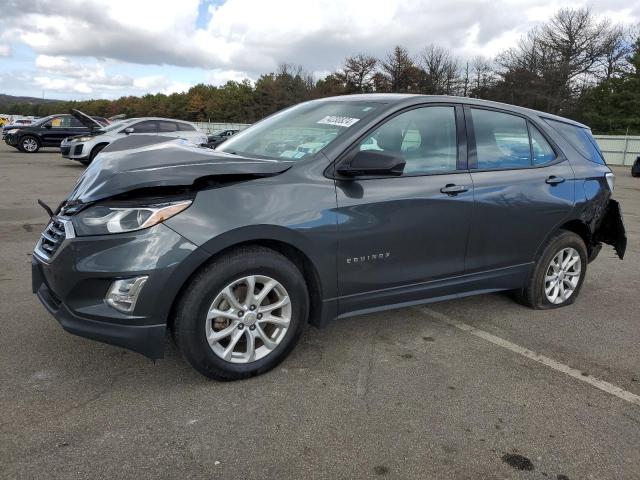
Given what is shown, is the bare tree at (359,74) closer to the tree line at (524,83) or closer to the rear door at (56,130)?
the tree line at (524,83)

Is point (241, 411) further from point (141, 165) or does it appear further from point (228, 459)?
point (141, 165)

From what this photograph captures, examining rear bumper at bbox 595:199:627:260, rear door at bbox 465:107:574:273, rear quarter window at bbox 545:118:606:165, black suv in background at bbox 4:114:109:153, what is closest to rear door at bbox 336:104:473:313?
rear door at bbox 465:107:574:273

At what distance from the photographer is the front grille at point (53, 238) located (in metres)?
2.97

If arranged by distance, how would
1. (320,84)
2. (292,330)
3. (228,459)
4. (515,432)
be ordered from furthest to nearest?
(320,84) → (292,330) → (515,432) → (228,459)

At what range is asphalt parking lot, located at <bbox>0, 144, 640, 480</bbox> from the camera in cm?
244

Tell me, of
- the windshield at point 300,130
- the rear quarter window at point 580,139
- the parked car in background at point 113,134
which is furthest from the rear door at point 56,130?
the rear quarter window at point 580,139

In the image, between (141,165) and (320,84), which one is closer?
(141,165)

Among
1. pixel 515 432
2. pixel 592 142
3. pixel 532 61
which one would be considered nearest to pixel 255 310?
pixel 515 432

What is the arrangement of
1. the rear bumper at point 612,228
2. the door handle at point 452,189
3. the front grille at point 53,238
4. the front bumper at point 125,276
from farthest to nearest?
the rear bumper at point 612,228
the door handle at point 452,189
the front grille at point 53,238
the front bumper at point 125,276

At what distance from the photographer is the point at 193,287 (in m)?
2.87

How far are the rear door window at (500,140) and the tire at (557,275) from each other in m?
0.77

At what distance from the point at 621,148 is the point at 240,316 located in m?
32.5

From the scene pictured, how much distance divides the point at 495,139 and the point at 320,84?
7243cm

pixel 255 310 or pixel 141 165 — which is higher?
pixel 141 165
